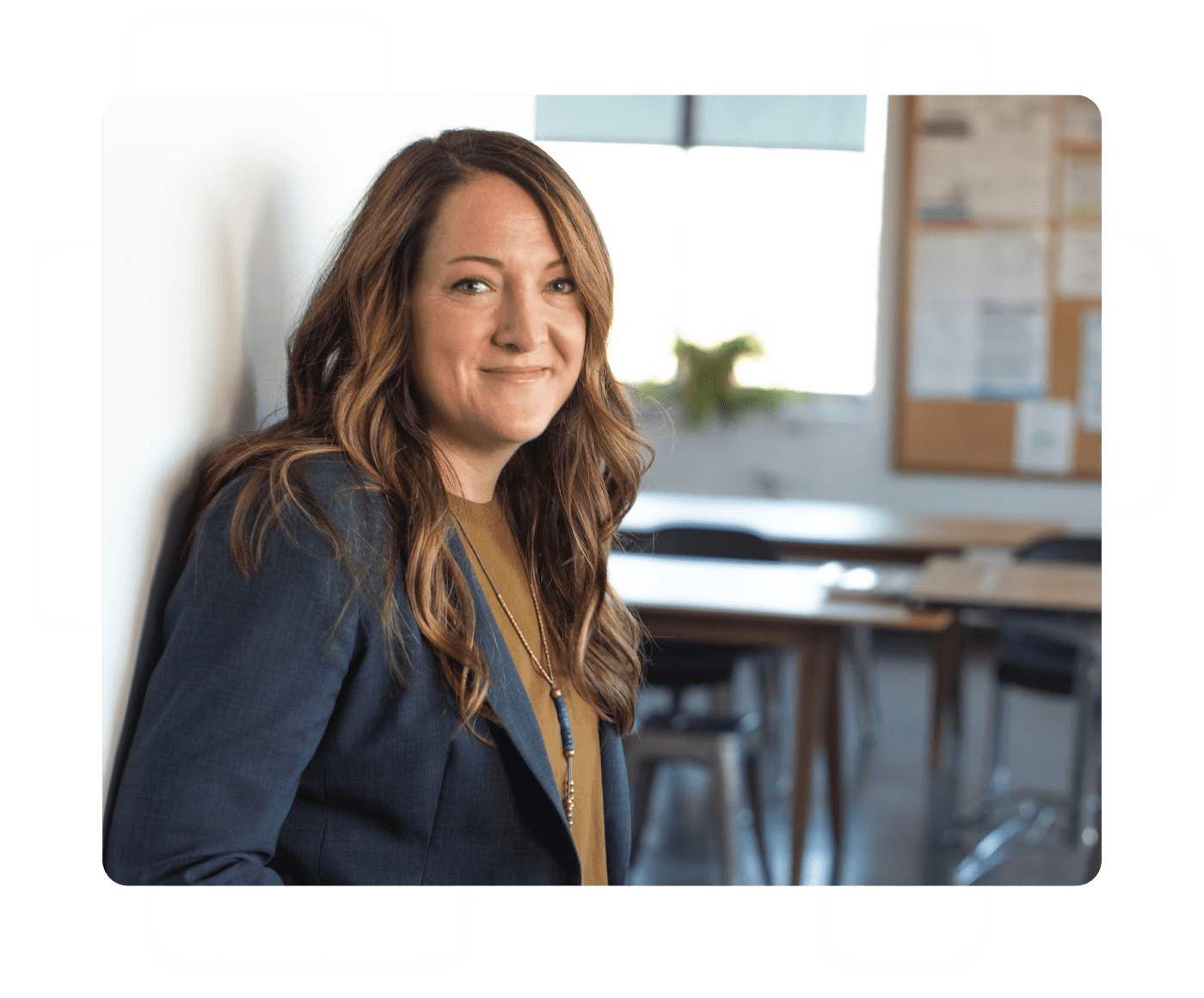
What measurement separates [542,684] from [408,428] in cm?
25

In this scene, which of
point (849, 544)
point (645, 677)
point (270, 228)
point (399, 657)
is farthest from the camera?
point (849, 544)

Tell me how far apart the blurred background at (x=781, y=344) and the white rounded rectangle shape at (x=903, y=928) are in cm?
3

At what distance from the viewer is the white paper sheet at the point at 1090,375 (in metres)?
1.10

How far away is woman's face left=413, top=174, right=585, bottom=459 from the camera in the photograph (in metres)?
0.96

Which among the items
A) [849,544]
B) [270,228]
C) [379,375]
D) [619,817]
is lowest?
[619,817]

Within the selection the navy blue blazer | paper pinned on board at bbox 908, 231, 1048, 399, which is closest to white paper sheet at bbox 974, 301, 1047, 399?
paper pinned on board at bbox 908, 231, 1048, 399

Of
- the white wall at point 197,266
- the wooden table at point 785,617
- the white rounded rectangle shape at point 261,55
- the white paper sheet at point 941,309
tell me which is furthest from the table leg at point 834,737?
the white rounded rectangle shape at point 261,55

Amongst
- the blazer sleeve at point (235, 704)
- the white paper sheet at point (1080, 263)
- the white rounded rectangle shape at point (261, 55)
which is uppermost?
the white rounded rectangle shape at point (261, 55)

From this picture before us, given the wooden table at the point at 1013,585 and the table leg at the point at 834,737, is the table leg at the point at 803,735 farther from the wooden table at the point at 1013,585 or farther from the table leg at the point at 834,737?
the wooden table at the point at 1013,585

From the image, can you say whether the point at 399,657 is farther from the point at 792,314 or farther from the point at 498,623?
the point at 792,314

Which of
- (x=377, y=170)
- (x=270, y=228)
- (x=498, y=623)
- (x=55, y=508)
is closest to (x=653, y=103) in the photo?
(x=377, y=170)

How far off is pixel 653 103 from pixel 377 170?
0.25 m

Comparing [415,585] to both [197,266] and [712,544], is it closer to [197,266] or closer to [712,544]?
A: [197,266]

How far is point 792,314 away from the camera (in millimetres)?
1222
